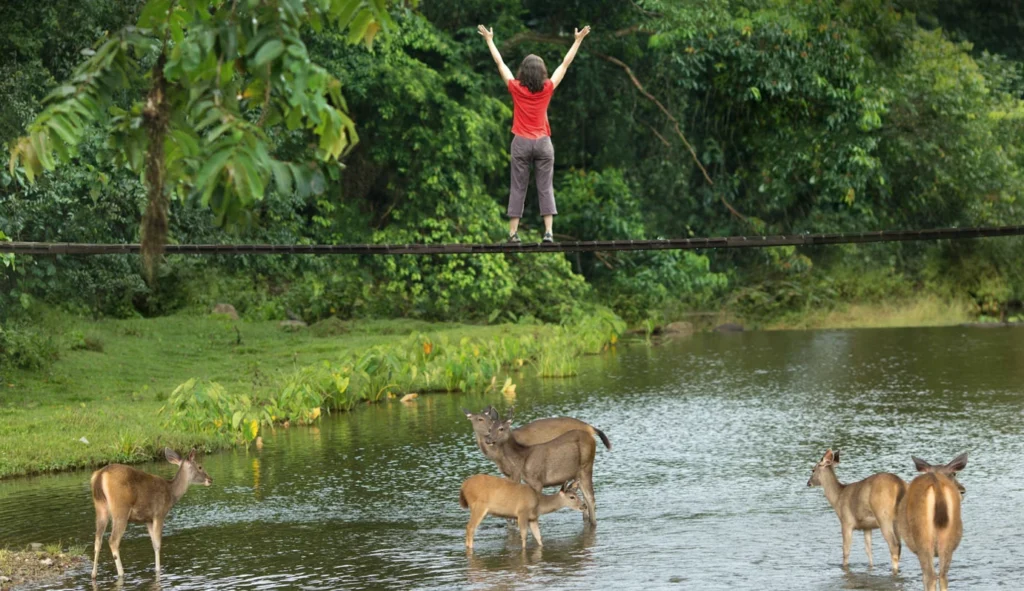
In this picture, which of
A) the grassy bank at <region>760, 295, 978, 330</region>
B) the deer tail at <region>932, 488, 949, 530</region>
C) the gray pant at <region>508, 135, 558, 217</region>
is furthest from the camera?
the grassy bank at <region>760, 295, 978, 330</region>

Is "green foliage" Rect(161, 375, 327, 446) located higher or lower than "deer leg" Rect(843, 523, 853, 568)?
higher

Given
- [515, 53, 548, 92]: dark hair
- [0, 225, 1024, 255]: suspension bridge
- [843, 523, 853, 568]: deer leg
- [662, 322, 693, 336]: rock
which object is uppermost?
[515, 53, 548, 92]: dark hair

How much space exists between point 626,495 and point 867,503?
307cm

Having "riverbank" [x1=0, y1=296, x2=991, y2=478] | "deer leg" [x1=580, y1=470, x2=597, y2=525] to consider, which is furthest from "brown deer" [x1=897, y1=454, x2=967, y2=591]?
"riverbank" [x1=0, y1=296, x2=991, y2=478]

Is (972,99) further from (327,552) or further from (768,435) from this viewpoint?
(327,552)

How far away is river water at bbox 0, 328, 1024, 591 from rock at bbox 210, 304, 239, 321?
8295 millimetres

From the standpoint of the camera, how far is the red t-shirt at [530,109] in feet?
40.4

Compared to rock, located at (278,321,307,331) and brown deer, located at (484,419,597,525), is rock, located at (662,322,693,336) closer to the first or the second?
rock, located at (278,321,307,331)

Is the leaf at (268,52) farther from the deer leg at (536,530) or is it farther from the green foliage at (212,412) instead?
the green foliage at (212,412)

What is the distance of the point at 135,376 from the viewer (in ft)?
62.3

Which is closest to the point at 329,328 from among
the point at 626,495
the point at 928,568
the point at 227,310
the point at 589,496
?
the point at 227,310

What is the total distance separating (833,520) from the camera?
10227 millimetres

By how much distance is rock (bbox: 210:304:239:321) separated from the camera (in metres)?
25.7

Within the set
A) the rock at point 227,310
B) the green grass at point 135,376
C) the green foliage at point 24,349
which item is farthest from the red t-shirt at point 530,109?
the rock at point 227,310
